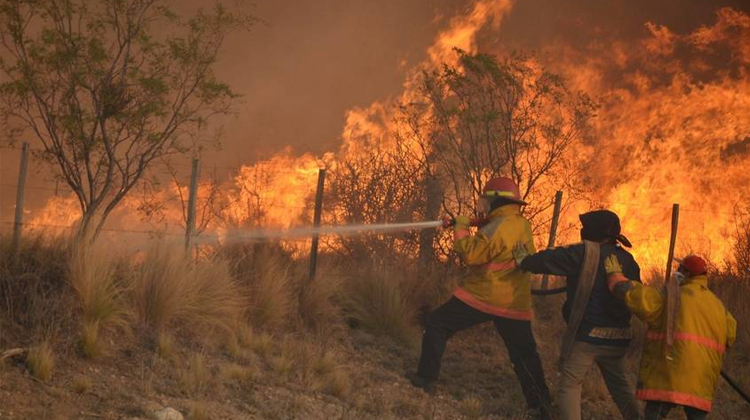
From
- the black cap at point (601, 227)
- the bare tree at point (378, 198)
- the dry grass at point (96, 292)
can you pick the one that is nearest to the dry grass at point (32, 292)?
the dry grass at point (96, 292)

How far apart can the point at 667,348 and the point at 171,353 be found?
374cm

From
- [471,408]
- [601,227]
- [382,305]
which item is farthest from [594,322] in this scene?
[382,305]

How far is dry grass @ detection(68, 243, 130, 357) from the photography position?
6574mm

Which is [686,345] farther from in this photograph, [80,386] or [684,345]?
[80,386]

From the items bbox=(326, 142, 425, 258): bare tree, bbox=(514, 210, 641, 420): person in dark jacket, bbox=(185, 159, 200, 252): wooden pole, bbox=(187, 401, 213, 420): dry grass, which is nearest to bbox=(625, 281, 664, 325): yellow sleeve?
bbox=(514, 210, 641, 420): person in dark jacket

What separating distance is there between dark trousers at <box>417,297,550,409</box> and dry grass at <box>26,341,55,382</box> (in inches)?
117

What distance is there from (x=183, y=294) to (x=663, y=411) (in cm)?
417

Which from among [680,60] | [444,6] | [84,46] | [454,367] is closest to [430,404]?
[454,367]

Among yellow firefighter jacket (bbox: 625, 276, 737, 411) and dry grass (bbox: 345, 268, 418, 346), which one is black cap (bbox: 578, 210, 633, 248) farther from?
dry grass (bbox: 345, 268, 418, 346)

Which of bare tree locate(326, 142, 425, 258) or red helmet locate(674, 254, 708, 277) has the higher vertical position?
bare tree locate(326, 142, 425, 258)

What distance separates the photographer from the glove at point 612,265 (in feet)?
18.5

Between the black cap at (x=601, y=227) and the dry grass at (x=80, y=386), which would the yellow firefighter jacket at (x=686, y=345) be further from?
the dry grass at (x=80, y=386)

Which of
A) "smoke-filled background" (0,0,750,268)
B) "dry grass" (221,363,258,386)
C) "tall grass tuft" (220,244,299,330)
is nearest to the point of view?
"dry grass" (221,363,258,386)

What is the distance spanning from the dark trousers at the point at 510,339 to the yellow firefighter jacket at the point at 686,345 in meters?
1.36
